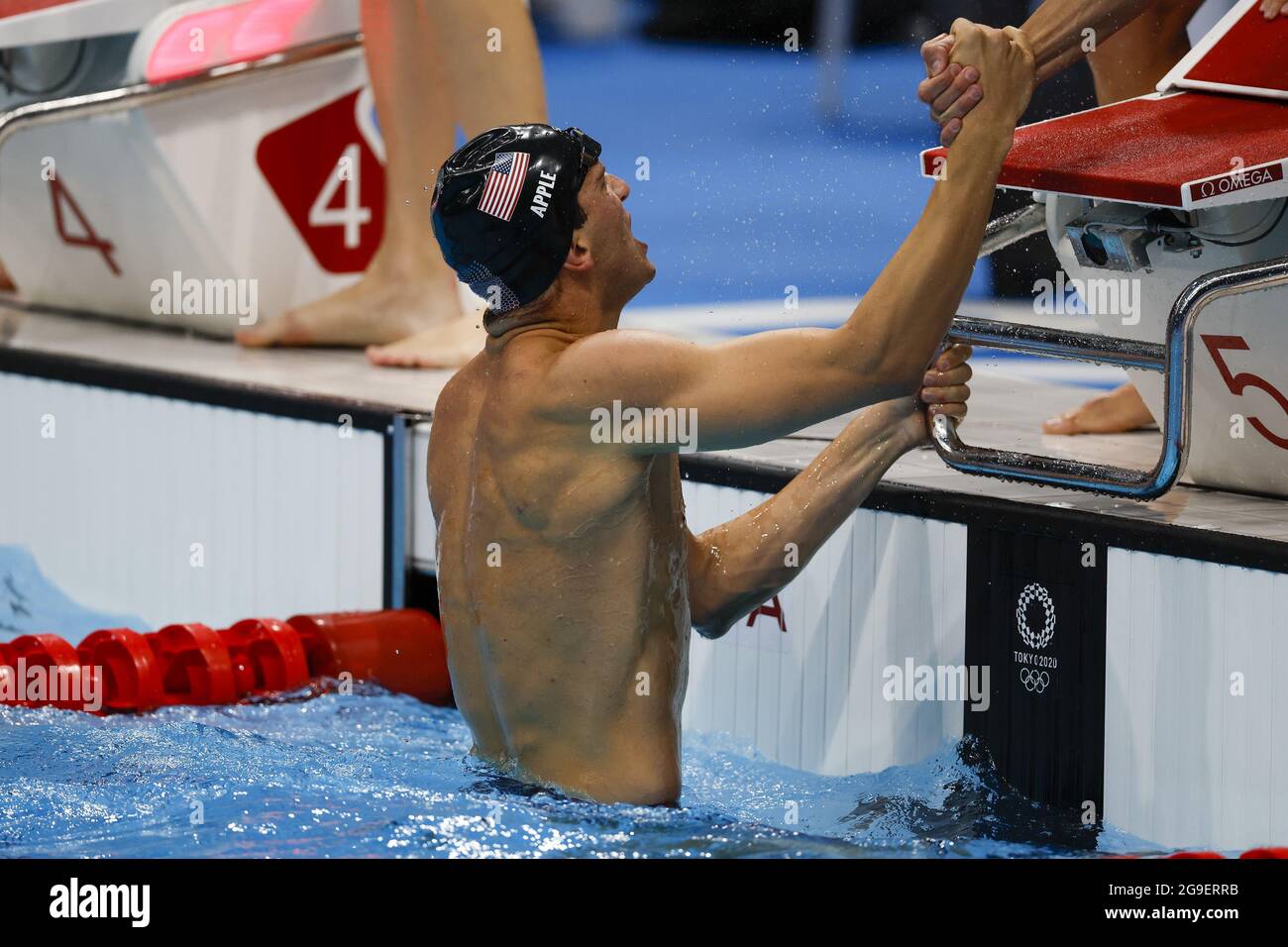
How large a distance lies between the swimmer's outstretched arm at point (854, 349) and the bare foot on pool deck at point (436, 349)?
2.30 meters

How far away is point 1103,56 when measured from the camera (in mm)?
3473

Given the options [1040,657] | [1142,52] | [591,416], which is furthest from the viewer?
[1142,52]

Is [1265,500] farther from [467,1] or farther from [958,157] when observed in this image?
[467,1]

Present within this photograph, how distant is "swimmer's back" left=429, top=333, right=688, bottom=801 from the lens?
7.82 ft

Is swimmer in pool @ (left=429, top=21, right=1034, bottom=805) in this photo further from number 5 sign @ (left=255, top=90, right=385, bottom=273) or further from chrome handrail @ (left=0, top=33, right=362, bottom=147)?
number 5 sign @ (left=255, top=90, right=385, bottom=273)

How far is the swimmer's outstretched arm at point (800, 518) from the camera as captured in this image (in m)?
2.71

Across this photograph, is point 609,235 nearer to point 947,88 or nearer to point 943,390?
point 947,88

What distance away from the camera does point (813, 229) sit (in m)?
10.6

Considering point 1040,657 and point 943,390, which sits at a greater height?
point 943,390

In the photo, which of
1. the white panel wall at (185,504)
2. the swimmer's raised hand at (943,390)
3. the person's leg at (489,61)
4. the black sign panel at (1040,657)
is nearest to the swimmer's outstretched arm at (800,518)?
the swimmer's raised hand at (943,390)

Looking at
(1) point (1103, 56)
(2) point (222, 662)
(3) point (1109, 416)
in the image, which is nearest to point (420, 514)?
(2) point (222, 662)

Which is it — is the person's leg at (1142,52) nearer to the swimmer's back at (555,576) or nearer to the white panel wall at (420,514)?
the swimmer's back at (555,576)

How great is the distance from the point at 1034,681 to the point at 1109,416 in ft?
2.86

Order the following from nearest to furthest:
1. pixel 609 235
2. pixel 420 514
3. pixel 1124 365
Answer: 1. pixel 609 235
2. pixel 1124 365
3. pixel 420 514
